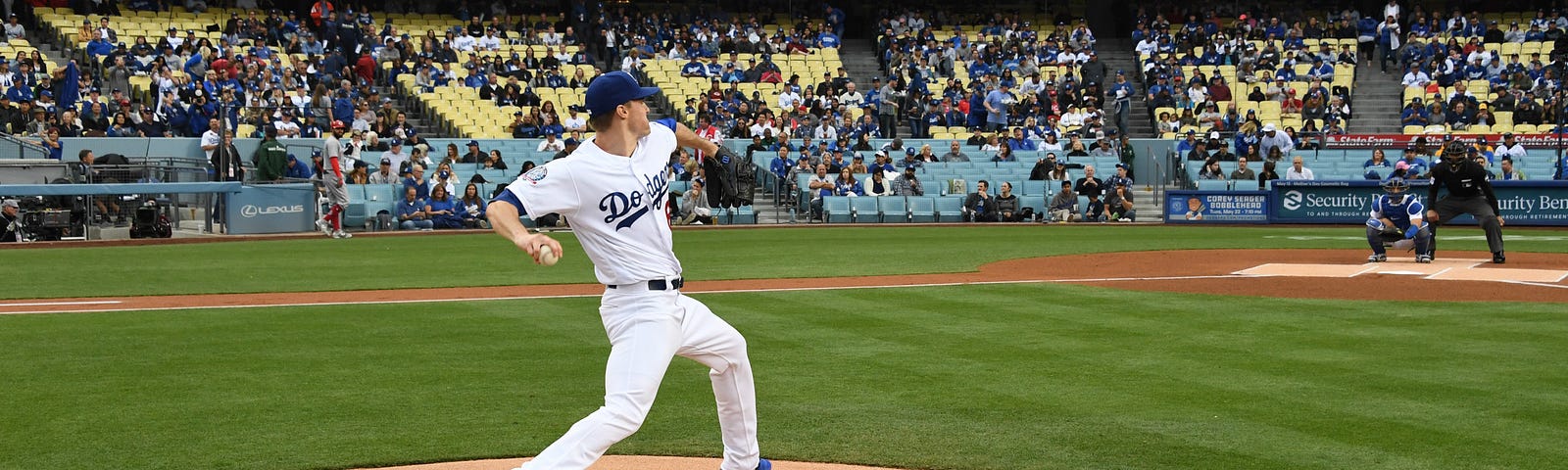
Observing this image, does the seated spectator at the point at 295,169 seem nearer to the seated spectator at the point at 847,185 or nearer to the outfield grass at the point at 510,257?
the outfield grass at the point at 510,257

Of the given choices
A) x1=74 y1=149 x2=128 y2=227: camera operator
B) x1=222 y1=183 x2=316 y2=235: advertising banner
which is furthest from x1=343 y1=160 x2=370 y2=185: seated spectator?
x1=74 y1=149 x2=128 y2=227: camera operator

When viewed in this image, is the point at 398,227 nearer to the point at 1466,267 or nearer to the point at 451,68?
the point at 451,68

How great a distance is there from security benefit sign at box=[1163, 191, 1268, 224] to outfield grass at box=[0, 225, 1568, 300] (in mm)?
1729

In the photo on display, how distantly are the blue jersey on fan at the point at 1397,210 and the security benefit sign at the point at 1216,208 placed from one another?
11594 mm

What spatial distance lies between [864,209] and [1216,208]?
23.2 feet

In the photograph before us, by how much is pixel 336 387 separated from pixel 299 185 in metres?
18.2

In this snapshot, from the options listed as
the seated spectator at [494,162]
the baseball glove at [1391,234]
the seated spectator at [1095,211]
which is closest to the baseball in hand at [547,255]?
the baseball glove at [1391,234]

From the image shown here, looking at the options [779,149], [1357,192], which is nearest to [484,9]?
[779,149]

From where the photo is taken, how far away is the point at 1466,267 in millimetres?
16047

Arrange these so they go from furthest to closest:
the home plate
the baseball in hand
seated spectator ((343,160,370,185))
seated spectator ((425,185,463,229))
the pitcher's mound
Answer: seated spectator ((343,160,370,185)) → seated spectator ((425,185,463,229)) → the home plate → the pitcher's mound → the baseball in hand

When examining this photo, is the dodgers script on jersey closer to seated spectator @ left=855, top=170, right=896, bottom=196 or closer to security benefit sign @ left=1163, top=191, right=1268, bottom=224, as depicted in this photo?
seated spectator @ left=855, top=170, right=896, bottom=196

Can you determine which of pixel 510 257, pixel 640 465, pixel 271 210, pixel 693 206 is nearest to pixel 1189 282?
pixel 510 257

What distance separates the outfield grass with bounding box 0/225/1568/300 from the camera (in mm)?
15930

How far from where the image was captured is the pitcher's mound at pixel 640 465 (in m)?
6.46
